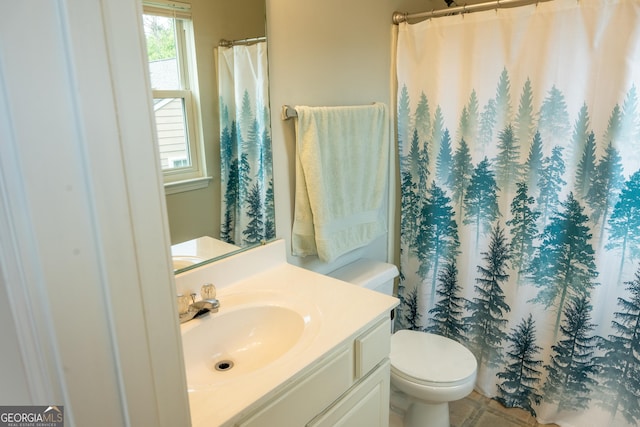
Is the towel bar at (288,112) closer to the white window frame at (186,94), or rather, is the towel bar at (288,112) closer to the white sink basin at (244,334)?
the white window frame at (186,94)

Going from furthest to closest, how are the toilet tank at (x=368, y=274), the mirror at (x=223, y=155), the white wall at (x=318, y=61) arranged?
the toilet tank at (x=368, y=274) → the white wall at (x=318, y=61) → the mirror at (x=223, y=155)

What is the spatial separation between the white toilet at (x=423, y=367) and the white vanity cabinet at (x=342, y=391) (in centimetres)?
25

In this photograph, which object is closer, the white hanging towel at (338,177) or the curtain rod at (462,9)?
the white hanging towel at (338,177)

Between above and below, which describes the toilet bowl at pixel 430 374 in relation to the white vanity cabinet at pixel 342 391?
below

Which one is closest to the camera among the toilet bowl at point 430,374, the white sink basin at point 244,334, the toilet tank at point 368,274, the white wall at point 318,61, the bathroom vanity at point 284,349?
the bathroom vanity at point 284,349

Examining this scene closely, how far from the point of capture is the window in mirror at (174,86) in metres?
1.16

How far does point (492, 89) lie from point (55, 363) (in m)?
1.87

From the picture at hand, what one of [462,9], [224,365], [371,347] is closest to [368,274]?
[371,347]

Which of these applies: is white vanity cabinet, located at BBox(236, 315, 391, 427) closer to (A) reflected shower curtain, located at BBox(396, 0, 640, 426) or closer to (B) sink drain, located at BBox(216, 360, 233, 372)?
(B) sink drain, located at BBox(216, 360, 233, 372)

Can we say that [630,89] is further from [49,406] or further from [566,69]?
[49,406]

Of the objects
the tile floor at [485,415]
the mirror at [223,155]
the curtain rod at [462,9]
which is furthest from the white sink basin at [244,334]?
the curtain rod at [462,9]

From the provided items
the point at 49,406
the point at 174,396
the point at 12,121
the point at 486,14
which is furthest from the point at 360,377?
the point at 486,14

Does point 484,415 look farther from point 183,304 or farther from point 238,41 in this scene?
point 238,41

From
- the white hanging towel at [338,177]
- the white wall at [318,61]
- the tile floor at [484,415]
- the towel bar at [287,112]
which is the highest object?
the white wall at [318,61]
